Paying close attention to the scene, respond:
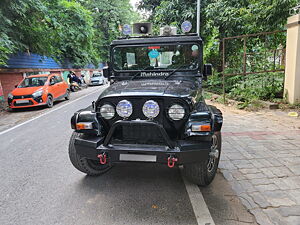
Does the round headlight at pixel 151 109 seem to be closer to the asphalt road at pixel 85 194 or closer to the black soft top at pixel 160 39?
the asphalt road at pixel 85 194

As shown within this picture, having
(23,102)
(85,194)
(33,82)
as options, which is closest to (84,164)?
(85,194)

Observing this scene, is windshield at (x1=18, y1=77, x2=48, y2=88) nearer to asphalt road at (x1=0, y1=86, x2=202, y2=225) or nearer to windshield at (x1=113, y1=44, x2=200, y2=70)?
asphalt road at (x1=0, y1=86, x2=202, y2=225)

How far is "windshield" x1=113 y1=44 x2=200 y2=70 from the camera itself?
3.85m

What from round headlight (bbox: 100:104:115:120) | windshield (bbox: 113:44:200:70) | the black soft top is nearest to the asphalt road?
round headlight (bbox: 100:104:115:120)

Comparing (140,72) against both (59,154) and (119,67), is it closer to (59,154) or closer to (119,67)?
(119,67)

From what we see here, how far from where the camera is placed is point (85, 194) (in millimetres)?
2936

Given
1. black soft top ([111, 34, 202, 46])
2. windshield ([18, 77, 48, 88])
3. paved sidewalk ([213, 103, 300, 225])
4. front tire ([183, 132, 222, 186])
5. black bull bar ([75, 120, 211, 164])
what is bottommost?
paved sidewalk ([213, 103, 300, 225])

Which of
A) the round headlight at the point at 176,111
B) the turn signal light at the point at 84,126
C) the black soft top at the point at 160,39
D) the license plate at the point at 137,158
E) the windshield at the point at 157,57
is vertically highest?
the black soft top at the point at 160,39

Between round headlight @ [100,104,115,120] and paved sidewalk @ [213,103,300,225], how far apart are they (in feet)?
6.02

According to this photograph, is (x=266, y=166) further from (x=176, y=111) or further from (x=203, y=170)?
(x=176, y=111)

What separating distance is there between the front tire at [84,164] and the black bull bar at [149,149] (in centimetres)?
44

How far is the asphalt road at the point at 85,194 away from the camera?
97.7 inches

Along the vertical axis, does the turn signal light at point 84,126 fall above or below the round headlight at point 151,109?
below

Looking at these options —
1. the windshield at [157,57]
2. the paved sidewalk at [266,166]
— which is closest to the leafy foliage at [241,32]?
the paved sidewalk at [266,166]
